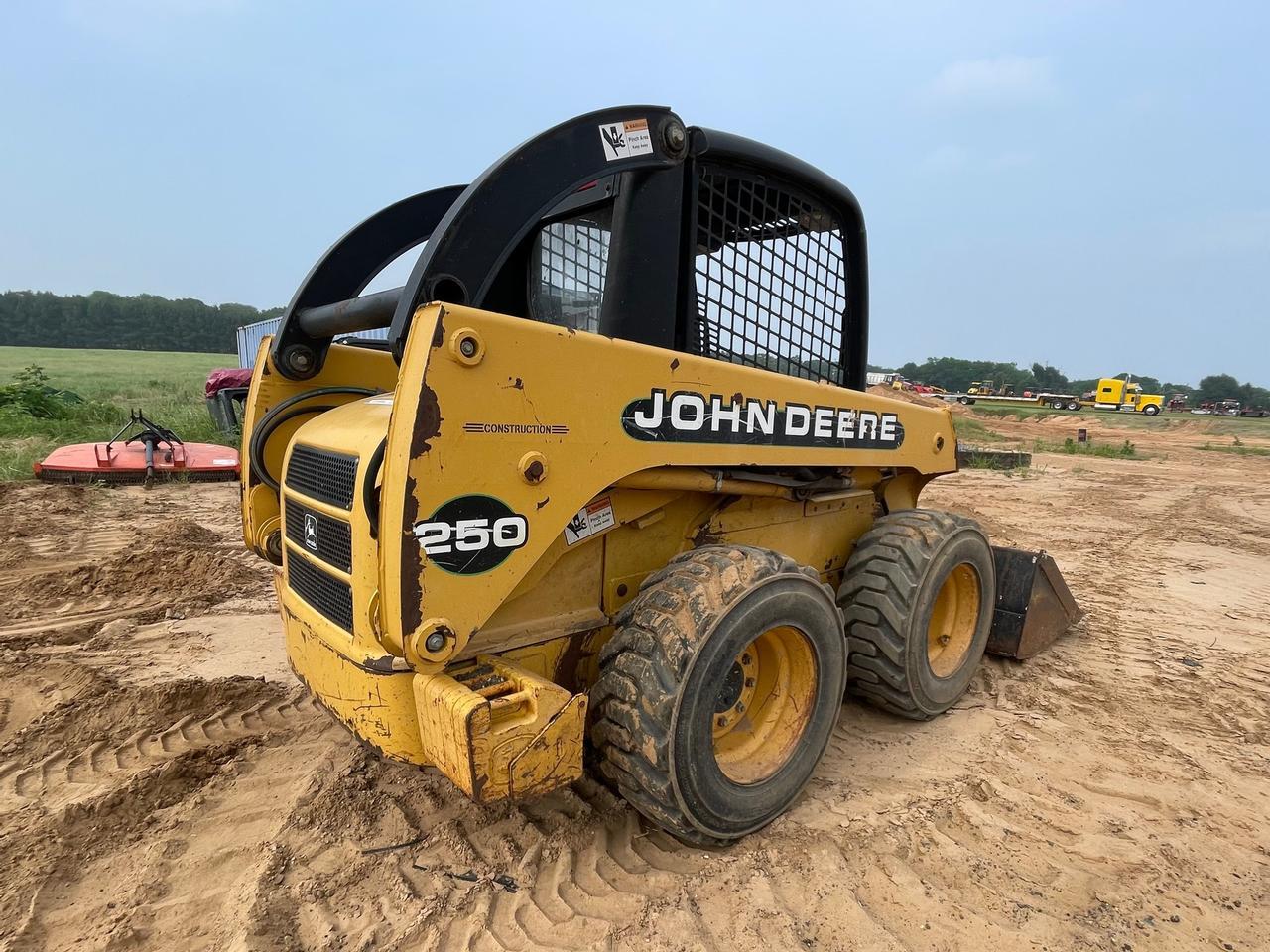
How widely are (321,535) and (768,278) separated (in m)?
1.89

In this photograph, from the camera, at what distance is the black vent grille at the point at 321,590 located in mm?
2188

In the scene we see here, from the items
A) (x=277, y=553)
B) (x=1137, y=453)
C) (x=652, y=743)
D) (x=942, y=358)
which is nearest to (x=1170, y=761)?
(x=652, y=743)

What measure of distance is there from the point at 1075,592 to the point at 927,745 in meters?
3.29

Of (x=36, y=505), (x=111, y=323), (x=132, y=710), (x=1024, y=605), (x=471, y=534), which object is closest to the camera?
(x=471, y=534)

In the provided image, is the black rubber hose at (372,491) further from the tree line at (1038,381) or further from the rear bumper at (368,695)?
the tree line at (1038,381)

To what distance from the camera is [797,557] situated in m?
3.27

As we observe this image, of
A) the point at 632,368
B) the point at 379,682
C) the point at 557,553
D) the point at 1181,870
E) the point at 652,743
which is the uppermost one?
the point at 632,368

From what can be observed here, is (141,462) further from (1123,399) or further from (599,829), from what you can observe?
(1123,399)

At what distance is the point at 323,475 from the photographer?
2373 mm

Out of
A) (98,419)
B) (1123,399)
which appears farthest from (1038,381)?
(98,419)

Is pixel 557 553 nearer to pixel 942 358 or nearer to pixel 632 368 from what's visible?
pixel 632 368

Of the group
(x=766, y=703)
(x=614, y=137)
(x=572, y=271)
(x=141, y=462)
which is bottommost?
(x=766, y=703)

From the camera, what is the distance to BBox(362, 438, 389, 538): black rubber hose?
198cm

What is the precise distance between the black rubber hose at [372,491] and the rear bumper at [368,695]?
14.4 inches
